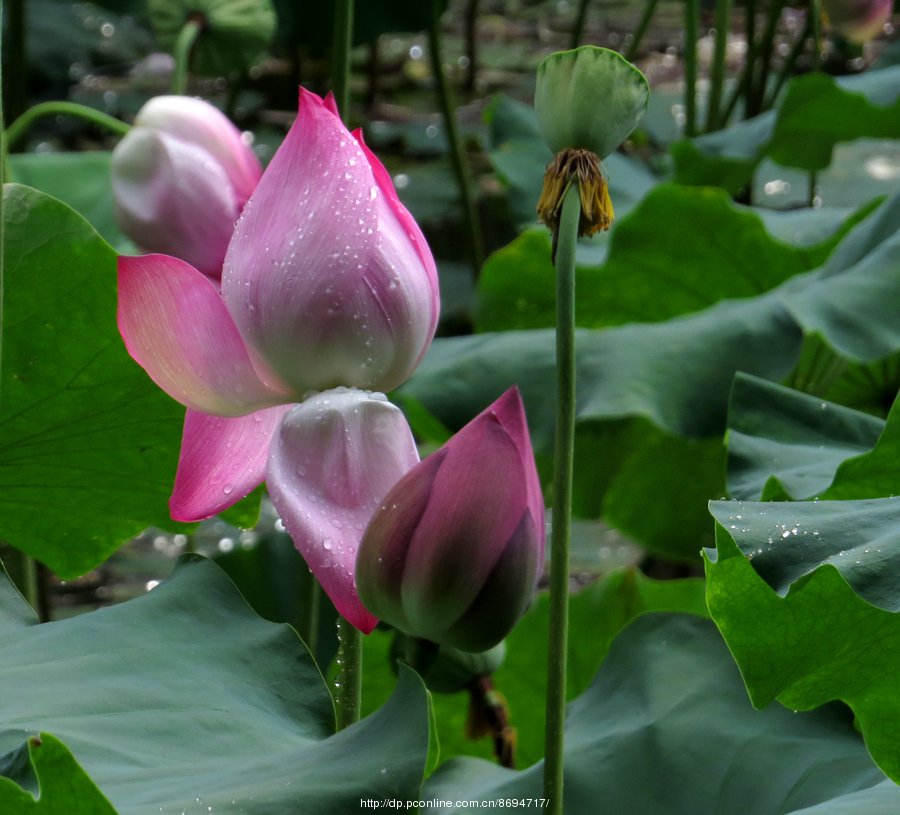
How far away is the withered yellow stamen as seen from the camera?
0.46 meters

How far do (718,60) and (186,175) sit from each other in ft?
3.19

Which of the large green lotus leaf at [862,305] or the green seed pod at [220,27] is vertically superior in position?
the green seed pod at [220,27]

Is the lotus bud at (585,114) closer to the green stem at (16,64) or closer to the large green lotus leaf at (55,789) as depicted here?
the large green lotus leaf at (55,789)

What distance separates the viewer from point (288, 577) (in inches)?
50.7

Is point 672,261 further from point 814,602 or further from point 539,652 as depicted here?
point 814,602

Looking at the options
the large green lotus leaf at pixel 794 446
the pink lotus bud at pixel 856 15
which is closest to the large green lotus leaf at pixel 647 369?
the large green lotus leaf at pixel 794 446

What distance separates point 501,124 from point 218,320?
1.41 m

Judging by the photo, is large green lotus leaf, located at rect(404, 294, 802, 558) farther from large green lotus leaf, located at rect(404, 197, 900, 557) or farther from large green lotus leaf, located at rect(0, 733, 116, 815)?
large green lotus leaf, located at rect(0, 733, 116, 815)

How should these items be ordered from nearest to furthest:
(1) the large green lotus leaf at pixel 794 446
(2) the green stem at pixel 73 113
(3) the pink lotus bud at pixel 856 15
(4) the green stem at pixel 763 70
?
1. (1) the large green lotus leaf at pixel 794 446
2. (2) the green stem at pixel 73 113
3. (3) the pink lotus bud at pixel 856 15
4. (4) the green stem at pixel 763 70

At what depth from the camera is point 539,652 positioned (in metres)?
1.21

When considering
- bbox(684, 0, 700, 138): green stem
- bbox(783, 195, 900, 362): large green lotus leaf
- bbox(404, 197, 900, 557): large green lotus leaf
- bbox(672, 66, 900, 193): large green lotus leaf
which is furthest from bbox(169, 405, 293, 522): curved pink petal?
bbox(684, 0, 700, 138): green stem

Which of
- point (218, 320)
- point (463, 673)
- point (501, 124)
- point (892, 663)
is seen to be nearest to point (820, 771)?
point (892, 663)

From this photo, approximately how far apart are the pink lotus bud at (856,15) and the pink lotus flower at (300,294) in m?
1.47

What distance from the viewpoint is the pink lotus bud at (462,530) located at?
448 mm
